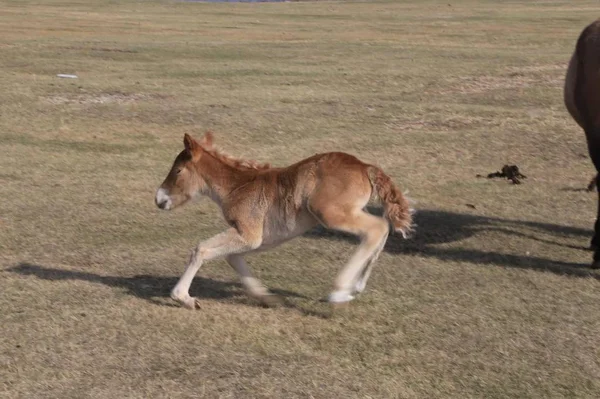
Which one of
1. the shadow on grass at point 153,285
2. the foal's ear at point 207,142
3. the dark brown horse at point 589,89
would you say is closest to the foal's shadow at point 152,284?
the shadow on grass at point 153,285

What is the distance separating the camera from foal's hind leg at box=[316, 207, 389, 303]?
6.57 meters

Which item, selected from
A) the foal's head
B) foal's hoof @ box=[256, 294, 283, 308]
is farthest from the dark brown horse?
the foal's head

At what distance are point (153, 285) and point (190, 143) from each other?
3.45ft

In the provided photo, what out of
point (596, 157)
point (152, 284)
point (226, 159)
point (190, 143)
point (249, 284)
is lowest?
point (152, 284)

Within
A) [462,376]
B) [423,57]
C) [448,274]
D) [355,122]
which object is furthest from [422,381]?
[423,57]

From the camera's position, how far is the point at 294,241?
8.73 meters

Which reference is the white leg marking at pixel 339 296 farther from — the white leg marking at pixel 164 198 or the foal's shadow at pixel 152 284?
the white leg marking at pixel 164 198

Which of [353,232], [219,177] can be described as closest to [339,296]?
[353,232]

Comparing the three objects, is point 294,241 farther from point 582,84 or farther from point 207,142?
point 582,84

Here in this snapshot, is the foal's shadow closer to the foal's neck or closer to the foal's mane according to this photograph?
the foal's neck

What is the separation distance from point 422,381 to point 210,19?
28.7 meters

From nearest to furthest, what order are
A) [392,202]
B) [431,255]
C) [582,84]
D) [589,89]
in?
[392,202], [431,255], [589,89], [582,84]

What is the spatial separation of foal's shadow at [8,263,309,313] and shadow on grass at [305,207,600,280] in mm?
1693

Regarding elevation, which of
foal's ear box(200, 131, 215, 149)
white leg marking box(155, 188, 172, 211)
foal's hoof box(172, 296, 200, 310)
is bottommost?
foal's hoof box(172, 296, 200, 310)
